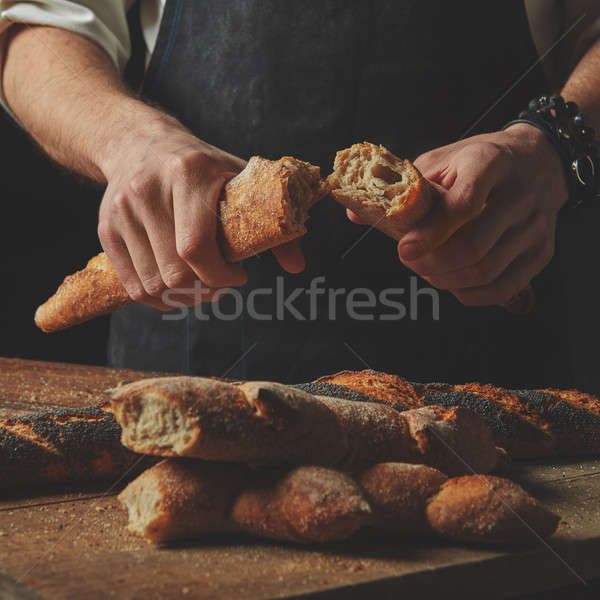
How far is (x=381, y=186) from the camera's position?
136 cm

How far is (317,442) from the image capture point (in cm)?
97

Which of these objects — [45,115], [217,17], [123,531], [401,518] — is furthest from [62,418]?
→ [217,17]

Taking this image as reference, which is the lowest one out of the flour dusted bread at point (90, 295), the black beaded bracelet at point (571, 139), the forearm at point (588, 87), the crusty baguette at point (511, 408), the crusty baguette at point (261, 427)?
the flour dusted bread at point (90, 295)

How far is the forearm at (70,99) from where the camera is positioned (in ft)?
5.46

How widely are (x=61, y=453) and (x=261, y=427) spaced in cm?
42

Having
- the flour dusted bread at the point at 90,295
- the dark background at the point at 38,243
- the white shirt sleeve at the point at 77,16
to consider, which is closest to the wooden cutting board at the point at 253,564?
the flour dusted bread at the point at 90,295

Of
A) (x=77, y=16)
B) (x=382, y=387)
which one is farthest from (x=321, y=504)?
(x=77, y=16)

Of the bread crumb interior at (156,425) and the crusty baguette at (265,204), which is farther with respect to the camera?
the crusty baguette at (265,204)

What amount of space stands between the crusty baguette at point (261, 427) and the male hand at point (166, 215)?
1.51ft

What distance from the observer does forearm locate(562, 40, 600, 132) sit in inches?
72.1

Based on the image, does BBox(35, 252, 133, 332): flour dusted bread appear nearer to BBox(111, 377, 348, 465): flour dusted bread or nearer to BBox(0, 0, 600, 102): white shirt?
BBox(0, 0, 600, 102): white shirt

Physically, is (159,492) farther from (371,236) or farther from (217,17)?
(217,17)

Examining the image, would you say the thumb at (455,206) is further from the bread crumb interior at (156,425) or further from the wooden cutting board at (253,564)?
the bread crumb interior at (156,425)

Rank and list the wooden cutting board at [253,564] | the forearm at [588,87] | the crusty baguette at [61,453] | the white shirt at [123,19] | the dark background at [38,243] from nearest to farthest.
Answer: the wooden cutting board at [253,564] → the crusty baguette at [61,453] → the forearm at [588,87] → the white shirt at [123,19] → the dark background at [38,243]
